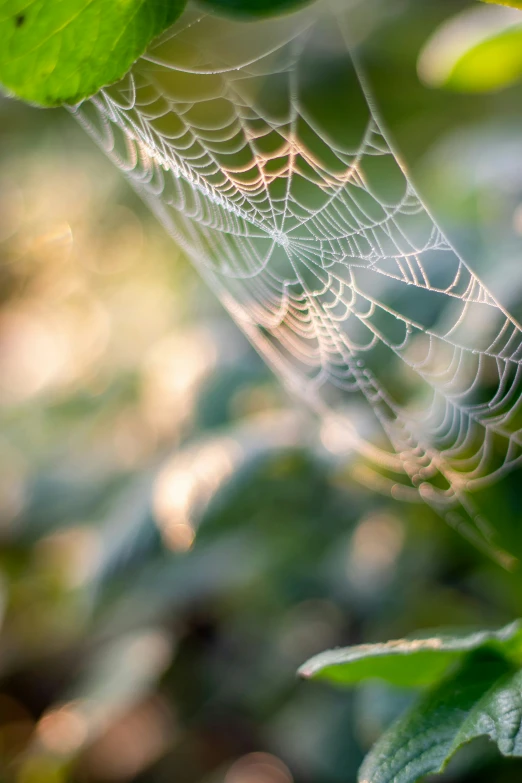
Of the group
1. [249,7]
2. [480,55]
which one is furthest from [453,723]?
[480,55]

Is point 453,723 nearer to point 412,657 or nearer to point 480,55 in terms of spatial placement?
point 412,657

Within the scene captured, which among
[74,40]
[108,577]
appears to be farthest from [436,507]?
[74,40]

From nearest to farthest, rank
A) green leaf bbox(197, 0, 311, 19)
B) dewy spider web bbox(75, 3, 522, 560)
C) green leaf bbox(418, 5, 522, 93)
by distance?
green leaf bbox(197, 0, 311, 19) → green leaf bbox(418, 5, 522, 93) → dewy spider web bbox(75, 3, 522, 560)

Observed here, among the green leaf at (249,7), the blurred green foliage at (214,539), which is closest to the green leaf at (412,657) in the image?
the blurred green foliage at (214,539)

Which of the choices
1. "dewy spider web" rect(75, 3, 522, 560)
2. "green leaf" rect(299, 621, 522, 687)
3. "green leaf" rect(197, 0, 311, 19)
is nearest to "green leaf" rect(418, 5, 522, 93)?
"dewy spider web" rect(75, 3, 522, 560)

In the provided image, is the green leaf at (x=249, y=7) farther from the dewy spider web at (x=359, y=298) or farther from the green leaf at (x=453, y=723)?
the green leaf at (x=453, y=723)

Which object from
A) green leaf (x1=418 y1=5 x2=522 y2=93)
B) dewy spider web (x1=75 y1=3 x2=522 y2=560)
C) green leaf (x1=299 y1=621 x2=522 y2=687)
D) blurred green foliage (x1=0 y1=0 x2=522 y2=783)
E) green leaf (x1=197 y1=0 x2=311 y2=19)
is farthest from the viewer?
blurred green foliage (x1=0 y1=0 x2=522 y2=783)

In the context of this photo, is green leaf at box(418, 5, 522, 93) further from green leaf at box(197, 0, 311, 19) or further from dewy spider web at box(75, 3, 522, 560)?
green leaf at box(197, 0, 311, 19)
